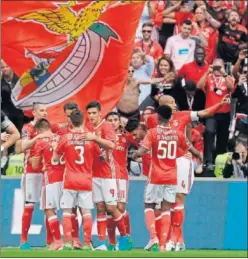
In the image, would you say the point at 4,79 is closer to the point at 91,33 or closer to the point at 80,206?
the point at 91,33

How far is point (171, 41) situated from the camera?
2122 cm

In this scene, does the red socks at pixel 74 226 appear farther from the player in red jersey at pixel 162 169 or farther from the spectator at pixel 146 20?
the spectator at pixel 146 20

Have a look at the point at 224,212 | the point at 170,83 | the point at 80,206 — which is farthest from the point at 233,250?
the point at 80,206

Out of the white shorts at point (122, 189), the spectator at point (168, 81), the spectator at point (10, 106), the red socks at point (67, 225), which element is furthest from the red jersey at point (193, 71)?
the red socks at point (67, 225)

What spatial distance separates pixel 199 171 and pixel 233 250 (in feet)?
4.52

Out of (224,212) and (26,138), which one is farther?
(224,212)

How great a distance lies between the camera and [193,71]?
20.7 metres

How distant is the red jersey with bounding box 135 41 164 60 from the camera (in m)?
21.1

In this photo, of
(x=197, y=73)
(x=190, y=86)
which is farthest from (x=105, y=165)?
(x=197, y=73)

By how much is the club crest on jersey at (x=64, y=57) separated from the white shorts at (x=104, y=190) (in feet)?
7.87

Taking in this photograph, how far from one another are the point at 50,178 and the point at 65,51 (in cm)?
303

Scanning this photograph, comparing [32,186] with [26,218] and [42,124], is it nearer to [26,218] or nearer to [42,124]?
[26,218]

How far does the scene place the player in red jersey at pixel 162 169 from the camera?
655 inches

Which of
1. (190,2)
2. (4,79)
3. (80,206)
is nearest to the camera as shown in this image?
(80,206)
